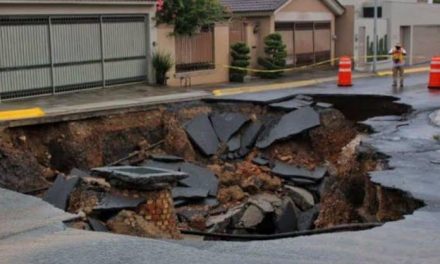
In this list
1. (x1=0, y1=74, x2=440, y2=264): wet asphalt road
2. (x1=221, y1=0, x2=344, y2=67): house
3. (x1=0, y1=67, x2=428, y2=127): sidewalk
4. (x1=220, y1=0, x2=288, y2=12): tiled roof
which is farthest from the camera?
(x1=220, y1=0, x2=288, y2=12): tiled roof

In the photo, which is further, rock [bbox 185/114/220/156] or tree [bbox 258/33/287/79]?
tree [bbox 258/33/287/79]

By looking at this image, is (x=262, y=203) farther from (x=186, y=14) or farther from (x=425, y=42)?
(x=425, y=42)

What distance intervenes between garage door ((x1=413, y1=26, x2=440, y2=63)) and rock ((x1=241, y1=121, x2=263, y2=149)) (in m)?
25.3

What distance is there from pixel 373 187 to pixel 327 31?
24.6m

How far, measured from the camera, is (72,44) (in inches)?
792

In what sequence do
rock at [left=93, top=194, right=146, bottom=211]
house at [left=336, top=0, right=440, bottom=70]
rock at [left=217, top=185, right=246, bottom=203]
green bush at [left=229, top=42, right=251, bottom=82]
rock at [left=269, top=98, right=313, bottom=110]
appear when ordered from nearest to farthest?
rock at [left=93, top=194, right=146, bottom=211], rock at [left=217, top=185, right=246, bottom=203], rock at [left=269, top=98, right=313, bottom=110], green bush at [left=229, top=42, right=251, bottom=82], house at [left=336, top=0, right=440, bottom=70]

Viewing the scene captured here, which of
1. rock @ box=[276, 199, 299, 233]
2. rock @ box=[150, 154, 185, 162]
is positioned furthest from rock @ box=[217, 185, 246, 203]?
rock @ box=[150, 154, 185, 162]

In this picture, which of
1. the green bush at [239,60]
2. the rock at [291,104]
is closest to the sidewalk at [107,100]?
the green bush at [239,60]

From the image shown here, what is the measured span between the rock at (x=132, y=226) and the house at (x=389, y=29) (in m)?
25.3

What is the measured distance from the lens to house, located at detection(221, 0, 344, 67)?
96.3 ft

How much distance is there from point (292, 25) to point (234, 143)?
14590 mm

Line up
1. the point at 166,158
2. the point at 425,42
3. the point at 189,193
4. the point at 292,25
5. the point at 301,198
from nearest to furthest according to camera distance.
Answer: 1. the point at 189,193
2. the point at 301,198
3. the point at 166,158
4. the point at 292,25
5. the point at 425,42

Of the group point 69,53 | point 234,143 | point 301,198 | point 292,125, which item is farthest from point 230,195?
point 69,53

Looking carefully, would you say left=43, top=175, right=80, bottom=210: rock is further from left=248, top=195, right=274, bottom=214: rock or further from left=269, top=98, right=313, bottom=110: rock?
left=269, top=98, right=313, bottom=110: rock
